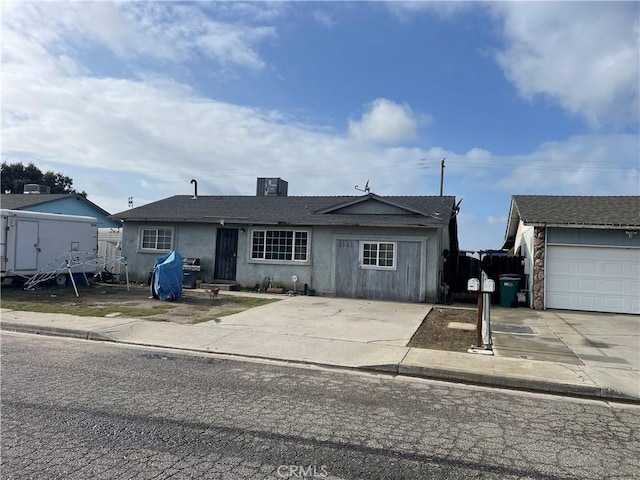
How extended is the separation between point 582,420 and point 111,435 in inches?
195

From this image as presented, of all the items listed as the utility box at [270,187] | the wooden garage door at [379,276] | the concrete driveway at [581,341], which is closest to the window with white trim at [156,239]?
the utility box at [270,187]

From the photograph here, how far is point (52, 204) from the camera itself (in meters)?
26.1

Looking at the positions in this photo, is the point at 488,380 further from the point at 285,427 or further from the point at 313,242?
the point at 313,242

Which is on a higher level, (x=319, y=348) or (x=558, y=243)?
(x=558, y=243)

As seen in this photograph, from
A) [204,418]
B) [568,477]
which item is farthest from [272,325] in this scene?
[568,477]

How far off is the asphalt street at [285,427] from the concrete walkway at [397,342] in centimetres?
54

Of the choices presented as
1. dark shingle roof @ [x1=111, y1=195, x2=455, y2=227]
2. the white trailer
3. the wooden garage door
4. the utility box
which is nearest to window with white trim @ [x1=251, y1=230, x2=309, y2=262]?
dark shingle roof @ [x1=111, y1=195, x2=455, y2=227]

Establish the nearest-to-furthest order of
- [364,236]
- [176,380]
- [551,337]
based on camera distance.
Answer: [176,380], [551,337], [364,236]

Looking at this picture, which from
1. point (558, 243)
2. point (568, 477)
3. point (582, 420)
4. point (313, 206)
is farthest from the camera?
point (313, 206)

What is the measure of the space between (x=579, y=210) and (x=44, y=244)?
737 inches

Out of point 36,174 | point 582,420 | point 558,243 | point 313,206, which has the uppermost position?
point 36,174

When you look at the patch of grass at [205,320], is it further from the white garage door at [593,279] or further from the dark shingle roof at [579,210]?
the white garage door at [593,279]

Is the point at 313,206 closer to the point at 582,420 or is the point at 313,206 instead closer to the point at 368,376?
the point at 368,376

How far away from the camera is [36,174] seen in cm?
4584
